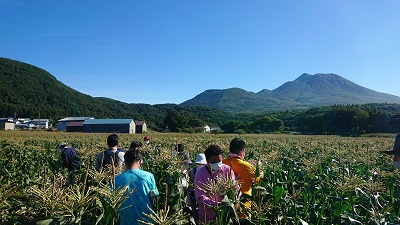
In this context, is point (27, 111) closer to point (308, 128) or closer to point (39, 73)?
point (39, 73)

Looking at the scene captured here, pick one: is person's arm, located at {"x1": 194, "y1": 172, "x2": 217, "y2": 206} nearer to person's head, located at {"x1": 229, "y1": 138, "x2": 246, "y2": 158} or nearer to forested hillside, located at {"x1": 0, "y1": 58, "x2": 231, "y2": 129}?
person's head, located at {"x1": 229, "y1": 138, "x2": 246, "y2": 158}

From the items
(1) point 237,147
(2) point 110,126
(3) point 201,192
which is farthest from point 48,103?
(3) point 201,192

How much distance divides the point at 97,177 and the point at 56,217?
43.7 inches

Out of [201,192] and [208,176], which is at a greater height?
[208,176]

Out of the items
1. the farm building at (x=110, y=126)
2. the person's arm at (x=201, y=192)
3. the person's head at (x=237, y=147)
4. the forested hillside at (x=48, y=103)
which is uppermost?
the forested hillside at (x=48, y=103)

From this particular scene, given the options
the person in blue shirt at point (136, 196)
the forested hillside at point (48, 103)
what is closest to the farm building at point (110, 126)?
the forested hillside at point (48, 103)

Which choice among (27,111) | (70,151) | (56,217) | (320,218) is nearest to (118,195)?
(56,217)

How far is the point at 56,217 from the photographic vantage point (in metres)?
2.23

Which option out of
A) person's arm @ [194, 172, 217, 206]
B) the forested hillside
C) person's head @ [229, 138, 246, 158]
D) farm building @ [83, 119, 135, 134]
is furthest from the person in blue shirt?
the forested hillside

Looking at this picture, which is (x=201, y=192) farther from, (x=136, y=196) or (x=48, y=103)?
(x=48, y=103)

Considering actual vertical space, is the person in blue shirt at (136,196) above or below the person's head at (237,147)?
below

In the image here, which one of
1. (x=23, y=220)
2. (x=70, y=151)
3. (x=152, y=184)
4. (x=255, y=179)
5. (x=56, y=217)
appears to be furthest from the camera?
(x=70, y=151)

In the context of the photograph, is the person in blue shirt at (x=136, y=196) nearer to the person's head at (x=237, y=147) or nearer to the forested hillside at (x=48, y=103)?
the person's head at (x=237, y=147)

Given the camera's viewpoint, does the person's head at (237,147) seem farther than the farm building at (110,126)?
No
